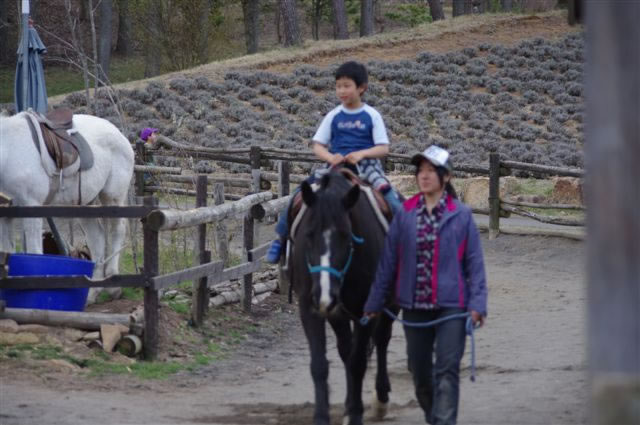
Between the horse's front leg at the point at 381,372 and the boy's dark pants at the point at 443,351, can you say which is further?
the horse's front leg at the point at 381,372

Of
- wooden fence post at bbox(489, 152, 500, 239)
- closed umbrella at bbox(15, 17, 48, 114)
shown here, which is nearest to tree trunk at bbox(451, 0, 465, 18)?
wooden fence post at bbox(489, 152, 500, 239)

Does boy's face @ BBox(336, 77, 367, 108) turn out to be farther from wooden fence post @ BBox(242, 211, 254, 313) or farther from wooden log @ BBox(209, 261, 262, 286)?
wooden fence post @ BBox(242, 211, 254, 313)

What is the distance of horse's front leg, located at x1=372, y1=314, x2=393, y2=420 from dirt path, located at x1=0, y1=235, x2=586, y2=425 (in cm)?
17

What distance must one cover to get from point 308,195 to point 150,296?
10.6ft

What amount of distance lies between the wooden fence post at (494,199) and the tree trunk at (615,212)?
1587cm

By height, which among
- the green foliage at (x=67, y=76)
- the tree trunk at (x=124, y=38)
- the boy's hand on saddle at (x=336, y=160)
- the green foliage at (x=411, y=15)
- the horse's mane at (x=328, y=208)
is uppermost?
the green foliage at (x=411, y=15)

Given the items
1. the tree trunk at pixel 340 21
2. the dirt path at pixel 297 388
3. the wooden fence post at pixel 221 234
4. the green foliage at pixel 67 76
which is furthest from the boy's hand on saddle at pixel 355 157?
the tree trunk at pixel 340 21

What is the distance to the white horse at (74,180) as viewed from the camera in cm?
1005

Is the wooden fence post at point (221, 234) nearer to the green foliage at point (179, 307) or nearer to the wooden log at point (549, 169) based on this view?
the green foliage at point (179, 307)

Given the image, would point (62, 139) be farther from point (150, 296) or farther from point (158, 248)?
point (150, 296)

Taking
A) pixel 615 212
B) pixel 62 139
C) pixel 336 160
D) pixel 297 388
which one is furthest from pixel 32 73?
pixel 615 212

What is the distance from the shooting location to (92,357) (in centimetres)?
895

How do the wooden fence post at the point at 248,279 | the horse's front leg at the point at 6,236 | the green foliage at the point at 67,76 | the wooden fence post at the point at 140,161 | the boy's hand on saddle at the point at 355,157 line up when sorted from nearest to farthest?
the boy's hand on saddle at the point at 355,157 → the horse's front leg at the point at 6,236 → the wooden fence post at the point at 248,279 → the wooden fence post at the point at 140,161 → the green foliage at the point at 67,76

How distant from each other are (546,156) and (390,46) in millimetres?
12456
